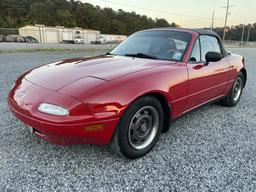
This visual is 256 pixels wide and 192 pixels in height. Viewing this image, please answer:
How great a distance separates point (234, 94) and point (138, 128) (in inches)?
115

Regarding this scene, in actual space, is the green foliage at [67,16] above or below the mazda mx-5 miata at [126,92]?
above

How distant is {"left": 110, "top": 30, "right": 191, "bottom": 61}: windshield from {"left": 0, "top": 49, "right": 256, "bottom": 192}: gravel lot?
1.10 meters

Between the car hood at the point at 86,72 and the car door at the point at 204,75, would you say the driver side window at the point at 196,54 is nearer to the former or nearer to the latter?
the car door at the point at 204,75

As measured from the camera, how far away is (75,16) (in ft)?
265

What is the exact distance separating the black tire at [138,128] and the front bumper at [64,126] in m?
0.12

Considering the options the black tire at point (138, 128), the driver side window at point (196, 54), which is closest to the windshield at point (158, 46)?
the driver side window at point (196, 54)

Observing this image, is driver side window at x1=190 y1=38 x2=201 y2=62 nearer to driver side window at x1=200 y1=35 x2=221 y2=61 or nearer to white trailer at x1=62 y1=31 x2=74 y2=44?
driver side window at x1=200 y1=35 x2=221 y2=61

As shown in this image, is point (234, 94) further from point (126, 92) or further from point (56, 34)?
point (56, 34)

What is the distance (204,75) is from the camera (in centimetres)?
330

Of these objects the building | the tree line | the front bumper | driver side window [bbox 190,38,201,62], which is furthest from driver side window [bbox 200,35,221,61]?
the tree line

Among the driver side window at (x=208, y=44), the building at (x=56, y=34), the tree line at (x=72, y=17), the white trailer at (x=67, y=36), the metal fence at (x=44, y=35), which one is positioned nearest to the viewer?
the driver side window at (x=208, y=44)

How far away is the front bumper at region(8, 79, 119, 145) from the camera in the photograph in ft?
6.73

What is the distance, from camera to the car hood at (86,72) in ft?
7.70

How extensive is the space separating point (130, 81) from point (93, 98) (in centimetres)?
45
